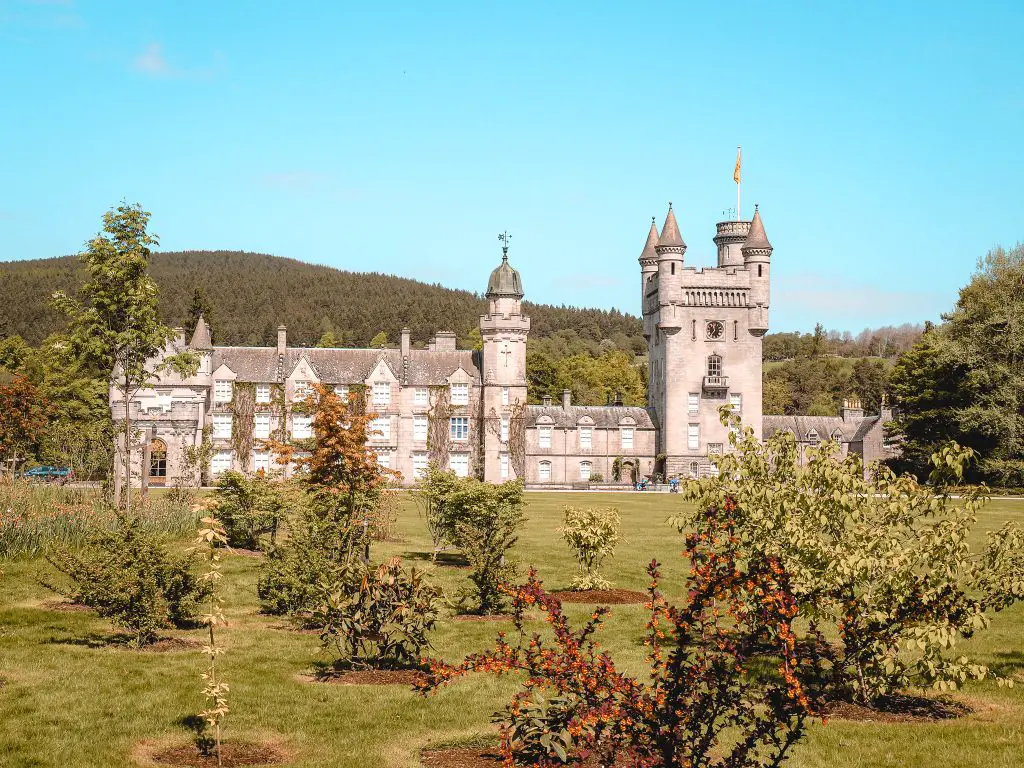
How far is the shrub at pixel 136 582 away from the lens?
51.6ft

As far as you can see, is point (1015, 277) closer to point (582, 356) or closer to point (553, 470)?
point (553, 470)

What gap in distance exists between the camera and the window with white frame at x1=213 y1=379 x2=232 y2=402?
64875mm

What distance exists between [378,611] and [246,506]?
44.6ft

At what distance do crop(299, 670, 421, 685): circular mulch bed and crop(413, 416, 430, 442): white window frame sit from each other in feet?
170

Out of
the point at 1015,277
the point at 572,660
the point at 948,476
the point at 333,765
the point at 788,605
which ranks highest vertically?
the point at 1015,277

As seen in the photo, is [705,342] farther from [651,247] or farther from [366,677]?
[366,677]

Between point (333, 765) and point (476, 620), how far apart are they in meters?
8.45

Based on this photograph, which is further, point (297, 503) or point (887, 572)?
point (297, 503)

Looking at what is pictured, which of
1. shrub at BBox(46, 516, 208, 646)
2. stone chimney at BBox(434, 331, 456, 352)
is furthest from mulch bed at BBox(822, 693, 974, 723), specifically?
stone chimney at BBox(434, 331, 456, 352)

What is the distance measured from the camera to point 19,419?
48031 millimetres

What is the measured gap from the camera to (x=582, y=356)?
131000 mm

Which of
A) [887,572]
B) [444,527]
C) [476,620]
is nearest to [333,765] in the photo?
[887,572]

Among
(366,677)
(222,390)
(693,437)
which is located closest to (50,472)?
(222,390)

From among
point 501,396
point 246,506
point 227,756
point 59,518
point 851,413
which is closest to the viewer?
point 227,756
